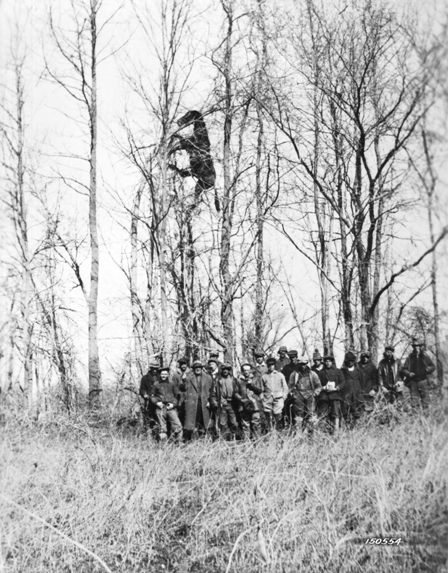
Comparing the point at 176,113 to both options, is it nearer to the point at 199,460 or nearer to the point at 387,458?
the point at 199,460

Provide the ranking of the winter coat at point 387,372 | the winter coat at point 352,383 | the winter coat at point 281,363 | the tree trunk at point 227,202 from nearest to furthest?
the winter coat at point 387,372, the winter coat at point 352,383, the winter coat at point 281,363, the tree trunk at point 227,202

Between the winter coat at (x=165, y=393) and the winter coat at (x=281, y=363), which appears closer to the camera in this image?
the winter coat at (x=165, y=393)

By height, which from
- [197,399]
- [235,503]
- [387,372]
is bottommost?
[235,503]

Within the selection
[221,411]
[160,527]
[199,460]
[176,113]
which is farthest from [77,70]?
[160,527]

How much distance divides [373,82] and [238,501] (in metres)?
9.66

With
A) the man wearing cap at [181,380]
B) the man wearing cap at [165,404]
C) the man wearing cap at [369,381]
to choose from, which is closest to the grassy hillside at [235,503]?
the man wearing cap at [369,381]

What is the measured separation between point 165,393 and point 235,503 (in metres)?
4.88

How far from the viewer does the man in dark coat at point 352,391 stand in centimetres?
1123

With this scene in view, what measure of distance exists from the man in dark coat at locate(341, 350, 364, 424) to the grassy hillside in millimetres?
1040

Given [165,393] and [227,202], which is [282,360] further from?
[227,202]

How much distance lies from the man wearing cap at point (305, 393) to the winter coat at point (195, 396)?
1536 millimetres

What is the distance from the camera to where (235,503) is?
810 cm

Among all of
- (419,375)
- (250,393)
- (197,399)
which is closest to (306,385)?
(250,393)

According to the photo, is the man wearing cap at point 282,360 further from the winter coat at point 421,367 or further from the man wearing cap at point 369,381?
the winter coat at point 421,367
